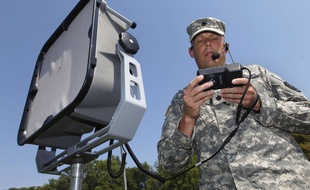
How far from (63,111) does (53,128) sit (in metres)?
0.31

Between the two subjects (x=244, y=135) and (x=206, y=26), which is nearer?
(x=244, y=135)

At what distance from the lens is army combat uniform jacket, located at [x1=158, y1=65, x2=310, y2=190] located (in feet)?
6.43

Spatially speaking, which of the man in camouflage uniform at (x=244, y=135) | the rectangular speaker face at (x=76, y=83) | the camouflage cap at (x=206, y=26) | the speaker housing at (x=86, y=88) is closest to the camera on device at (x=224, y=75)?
the man in camouflage uniform at (x=244, y=135)

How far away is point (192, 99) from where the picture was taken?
6.73 feet

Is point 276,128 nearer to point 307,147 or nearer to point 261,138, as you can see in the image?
point 261,138

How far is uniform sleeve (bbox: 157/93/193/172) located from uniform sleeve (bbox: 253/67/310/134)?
606 millimetres

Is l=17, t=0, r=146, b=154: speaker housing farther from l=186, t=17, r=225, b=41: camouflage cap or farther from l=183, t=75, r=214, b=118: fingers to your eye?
l=186, t=17, r=225, b=41: camouflage cap

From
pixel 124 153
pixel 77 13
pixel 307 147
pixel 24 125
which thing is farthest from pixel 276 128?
pixel 307 147

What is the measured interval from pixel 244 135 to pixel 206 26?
1170 millimetres

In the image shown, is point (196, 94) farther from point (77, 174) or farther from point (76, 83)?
point (77, 174)

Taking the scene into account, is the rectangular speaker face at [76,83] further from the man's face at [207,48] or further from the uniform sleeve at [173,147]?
the man's face at [207,48]

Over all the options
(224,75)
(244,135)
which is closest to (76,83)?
(224,75)

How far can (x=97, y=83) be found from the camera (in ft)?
5.48

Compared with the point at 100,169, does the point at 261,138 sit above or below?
below
